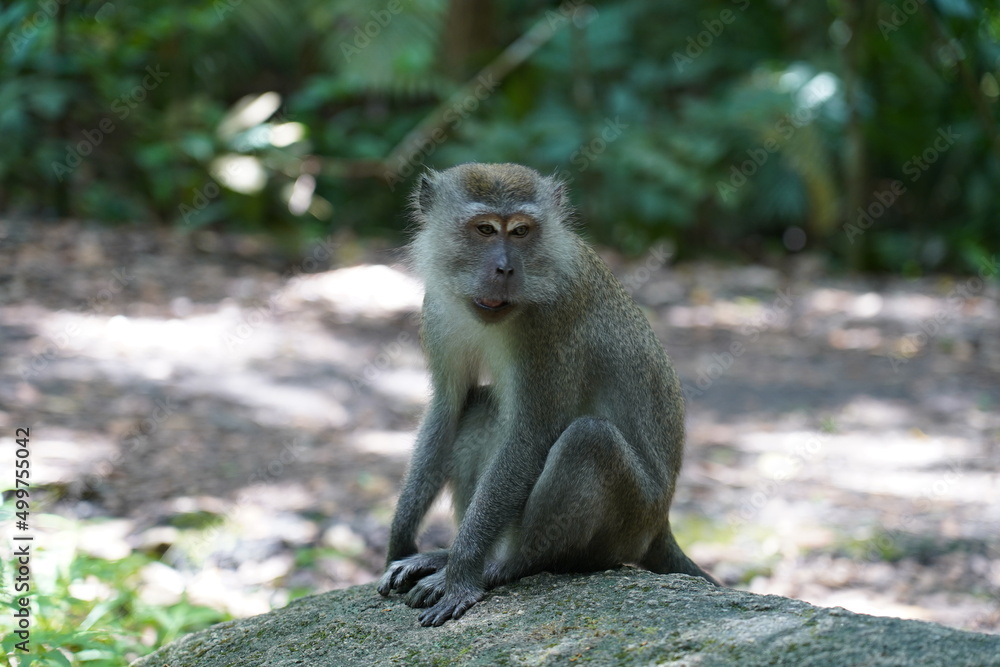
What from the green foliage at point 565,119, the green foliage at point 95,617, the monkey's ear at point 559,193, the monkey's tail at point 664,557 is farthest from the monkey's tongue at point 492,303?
the green foliage at point 565,119

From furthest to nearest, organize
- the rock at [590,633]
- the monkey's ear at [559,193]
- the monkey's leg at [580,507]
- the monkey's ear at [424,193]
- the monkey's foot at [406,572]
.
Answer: the monkey's ear at [424,193], the monkey's ear at [559,193], the monkey's foot at [406,572], the monkey's leg at [580,507], the rock at [590,633]

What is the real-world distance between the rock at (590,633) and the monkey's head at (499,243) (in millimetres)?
1165

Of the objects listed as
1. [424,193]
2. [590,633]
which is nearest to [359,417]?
[424,193]

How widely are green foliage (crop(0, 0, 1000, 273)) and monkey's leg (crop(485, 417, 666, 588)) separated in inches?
337

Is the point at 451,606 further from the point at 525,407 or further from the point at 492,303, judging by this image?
the point at 492,303

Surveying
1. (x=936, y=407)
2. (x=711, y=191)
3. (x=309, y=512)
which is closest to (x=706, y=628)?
(x=309, y=512)

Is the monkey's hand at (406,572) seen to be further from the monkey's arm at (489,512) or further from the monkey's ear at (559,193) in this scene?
the monkey's ear at (559,193)

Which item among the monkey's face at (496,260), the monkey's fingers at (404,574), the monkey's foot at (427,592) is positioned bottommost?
the monkey's foot at (427,592)

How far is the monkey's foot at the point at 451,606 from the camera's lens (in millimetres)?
3875

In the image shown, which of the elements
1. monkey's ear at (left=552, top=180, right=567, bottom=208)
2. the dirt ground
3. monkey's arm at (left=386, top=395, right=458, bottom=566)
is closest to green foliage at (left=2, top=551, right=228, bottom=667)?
the dirt ground

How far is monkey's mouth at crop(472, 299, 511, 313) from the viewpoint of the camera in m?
4.06

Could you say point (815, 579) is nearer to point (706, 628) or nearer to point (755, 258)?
point (706, 628)

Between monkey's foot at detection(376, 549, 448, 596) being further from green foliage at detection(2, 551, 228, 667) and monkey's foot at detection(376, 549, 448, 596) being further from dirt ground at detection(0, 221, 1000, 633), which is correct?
dirt ground at detection(0, 221, 1000, 633)

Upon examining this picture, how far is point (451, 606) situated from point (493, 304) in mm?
1193
